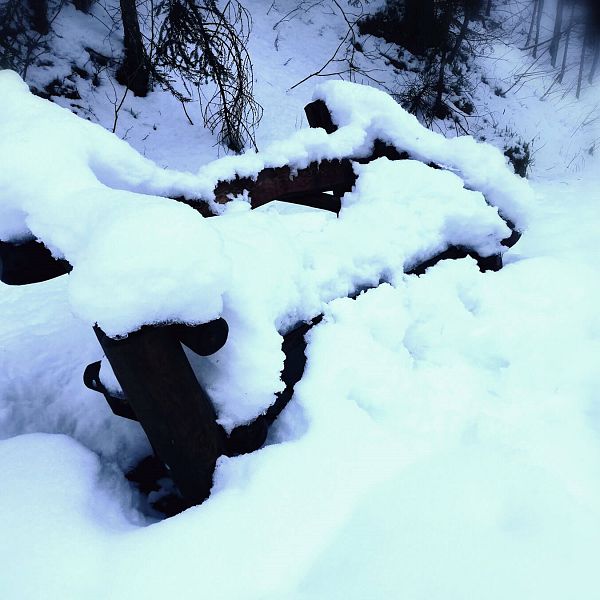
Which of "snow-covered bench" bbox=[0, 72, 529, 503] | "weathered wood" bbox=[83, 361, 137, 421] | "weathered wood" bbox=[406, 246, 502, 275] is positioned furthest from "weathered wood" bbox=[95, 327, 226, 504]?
Result: "weathered wood" bbox=[406, 246, 502, 275]

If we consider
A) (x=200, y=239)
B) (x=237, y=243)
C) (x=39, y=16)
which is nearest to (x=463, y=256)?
(x=237, y=243)

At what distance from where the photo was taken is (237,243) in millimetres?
1423

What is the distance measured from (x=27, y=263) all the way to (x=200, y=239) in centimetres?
45

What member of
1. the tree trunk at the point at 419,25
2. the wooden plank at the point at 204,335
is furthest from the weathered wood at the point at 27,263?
the tree trunk at the point at 419,25

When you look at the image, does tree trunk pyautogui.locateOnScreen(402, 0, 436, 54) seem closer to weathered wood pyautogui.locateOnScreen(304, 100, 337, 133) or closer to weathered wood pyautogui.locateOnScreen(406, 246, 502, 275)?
weathered wood pyautogui.locateOnScreen(304, 100, 337, 133)

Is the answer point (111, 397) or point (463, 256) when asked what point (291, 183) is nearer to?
point (463, 256)

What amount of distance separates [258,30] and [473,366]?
8.20 metres

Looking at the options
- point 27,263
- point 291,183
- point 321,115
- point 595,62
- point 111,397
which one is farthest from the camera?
point 595,62

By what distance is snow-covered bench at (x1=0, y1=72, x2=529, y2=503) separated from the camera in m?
0.93

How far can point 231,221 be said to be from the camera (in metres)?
1.60

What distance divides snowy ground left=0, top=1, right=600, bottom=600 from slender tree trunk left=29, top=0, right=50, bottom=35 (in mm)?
5537

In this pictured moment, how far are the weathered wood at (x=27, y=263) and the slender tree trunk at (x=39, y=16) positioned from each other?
6166 mm

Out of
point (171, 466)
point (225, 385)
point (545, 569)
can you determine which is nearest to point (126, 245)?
point (225, 385)

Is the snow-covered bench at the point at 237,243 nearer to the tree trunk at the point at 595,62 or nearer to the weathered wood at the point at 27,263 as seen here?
the weathered wood at the point at 27,263
